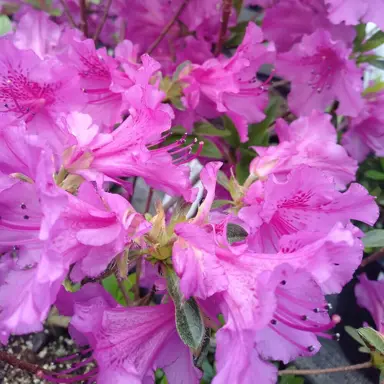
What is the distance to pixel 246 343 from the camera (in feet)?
1.90

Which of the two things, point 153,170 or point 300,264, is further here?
point 153,170

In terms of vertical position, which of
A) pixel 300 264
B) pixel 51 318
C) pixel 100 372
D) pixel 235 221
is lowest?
pixel 51 318

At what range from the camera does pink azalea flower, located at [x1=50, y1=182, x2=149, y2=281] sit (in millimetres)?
601

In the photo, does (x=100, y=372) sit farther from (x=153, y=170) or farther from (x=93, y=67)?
(x=93, y=67)

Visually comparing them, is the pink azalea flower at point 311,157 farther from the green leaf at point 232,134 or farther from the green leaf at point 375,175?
the green leaf at point 375,175

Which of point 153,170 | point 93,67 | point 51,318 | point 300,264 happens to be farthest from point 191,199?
point 51,318

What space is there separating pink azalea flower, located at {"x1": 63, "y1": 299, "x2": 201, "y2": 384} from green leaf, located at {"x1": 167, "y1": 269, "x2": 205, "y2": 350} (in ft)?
0.23

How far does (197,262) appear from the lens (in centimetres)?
64

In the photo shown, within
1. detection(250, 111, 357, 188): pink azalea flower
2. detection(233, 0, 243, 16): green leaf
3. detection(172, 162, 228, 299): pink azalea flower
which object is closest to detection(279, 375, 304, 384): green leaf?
detection(250, 111, 357, 188): pink azalea flower

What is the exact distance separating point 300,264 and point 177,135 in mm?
607

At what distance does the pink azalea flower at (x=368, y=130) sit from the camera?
122 cm

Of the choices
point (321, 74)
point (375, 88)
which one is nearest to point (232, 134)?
point (321, 74)

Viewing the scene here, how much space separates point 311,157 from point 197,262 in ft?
1.19

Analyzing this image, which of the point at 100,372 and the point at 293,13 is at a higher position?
the point at 293,13
